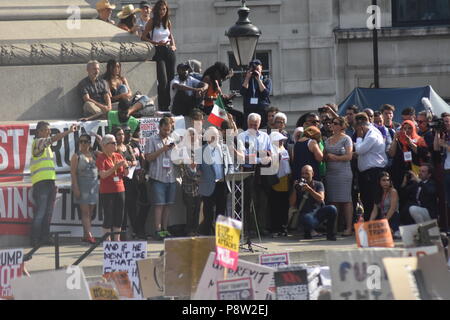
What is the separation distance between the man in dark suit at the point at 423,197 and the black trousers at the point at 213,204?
7.40 feet

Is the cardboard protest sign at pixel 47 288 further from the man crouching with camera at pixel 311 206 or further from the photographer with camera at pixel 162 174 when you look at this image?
the man crouching with camera at pixel 311 206

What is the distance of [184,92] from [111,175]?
7.03 ft

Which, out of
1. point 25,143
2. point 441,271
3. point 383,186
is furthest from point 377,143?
point 441,271

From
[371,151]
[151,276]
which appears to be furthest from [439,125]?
[151,276]

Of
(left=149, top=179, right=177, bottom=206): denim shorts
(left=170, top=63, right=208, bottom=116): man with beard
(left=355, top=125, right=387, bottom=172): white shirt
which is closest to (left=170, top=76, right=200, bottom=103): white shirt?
(left=170, top=63, right=208, bottom=116): man with beard

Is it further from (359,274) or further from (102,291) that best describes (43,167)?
(359,274)

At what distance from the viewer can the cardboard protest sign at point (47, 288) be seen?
34.9 ft

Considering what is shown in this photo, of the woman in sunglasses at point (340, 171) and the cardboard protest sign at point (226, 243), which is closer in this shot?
the cardboard protest sign at point (226, 243)

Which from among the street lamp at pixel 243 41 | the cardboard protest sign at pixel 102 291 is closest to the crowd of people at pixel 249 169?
the street lamp at pixel 243 41

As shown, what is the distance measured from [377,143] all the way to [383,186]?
1.97 feet

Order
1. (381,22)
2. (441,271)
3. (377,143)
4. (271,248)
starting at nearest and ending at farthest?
(441,271) < (271,248) < (377,143) < (381,22)

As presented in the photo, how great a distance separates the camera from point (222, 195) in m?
17.2

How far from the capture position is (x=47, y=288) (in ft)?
35.0
